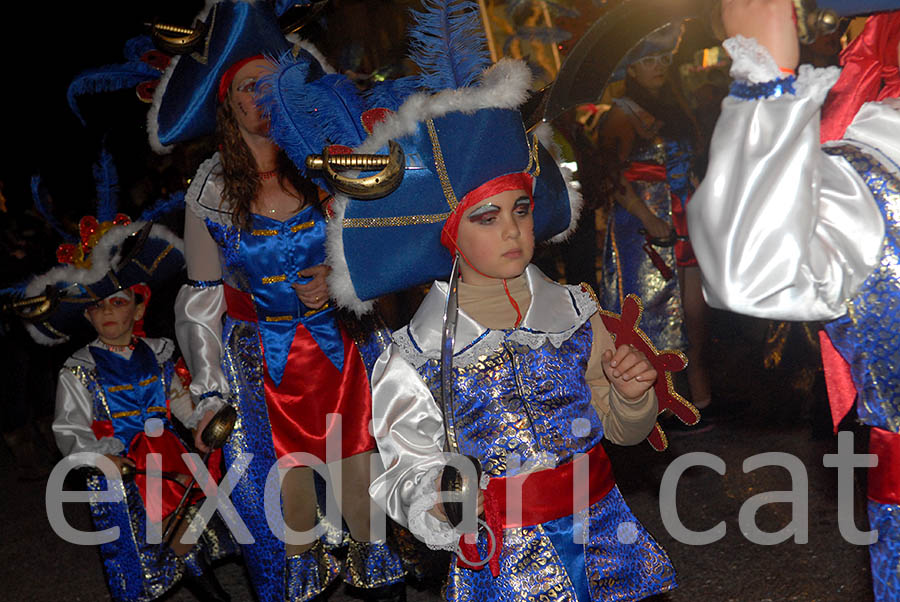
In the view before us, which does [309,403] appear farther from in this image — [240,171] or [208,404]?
[240,171]

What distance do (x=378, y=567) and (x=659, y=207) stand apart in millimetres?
3099

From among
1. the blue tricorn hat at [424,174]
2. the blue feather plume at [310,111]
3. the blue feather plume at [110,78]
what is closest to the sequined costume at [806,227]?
the blue tricorn hat at [424,174]

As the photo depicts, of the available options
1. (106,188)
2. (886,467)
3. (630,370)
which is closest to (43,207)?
(106,188)

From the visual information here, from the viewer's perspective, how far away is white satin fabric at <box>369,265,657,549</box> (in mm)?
2248

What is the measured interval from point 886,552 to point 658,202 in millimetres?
4070

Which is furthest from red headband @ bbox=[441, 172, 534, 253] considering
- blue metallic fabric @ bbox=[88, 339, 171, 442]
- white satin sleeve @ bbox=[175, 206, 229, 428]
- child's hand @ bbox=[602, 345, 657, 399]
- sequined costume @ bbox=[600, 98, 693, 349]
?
sequined costume @ bbox=[600, 98, 693, 349]

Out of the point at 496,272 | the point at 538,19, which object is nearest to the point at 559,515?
the point at 496,272

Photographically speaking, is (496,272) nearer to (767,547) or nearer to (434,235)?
(434,235)

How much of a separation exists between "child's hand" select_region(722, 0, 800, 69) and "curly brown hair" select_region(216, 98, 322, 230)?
79.8 inches

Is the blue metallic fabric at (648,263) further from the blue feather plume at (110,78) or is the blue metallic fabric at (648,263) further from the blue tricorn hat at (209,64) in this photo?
the blue feather plume at (110,78)

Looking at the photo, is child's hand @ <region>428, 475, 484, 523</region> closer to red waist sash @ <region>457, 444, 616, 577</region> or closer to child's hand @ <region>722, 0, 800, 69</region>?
red waist sash @ <region>457, 444, 616, 577</region>

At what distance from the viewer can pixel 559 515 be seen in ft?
7.55

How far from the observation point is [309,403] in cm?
335

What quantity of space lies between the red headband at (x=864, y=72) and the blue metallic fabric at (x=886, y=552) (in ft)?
2.42
